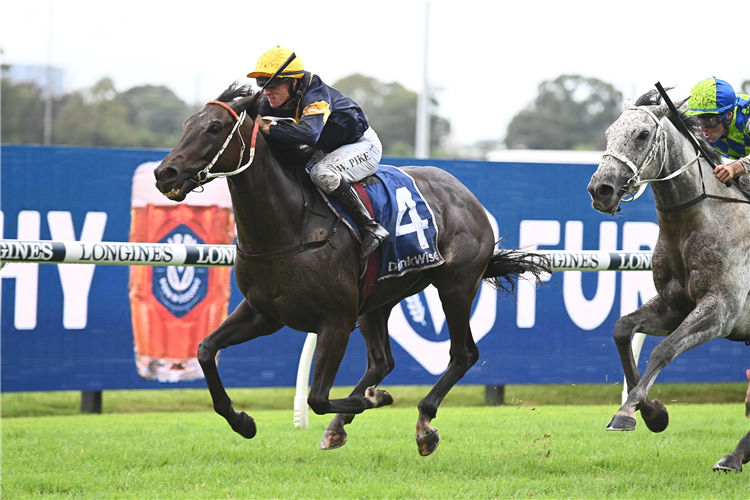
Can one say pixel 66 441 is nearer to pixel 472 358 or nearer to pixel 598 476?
pixel 472 358

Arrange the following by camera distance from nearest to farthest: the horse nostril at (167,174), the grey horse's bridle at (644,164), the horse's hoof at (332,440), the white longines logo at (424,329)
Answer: the horse nostril at (167,174), the grey horse's bridle at (644,164), the horse's hoof at (332,440), the white longines logo at (424,329)

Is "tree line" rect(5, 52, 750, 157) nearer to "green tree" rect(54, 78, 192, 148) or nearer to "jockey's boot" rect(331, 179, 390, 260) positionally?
"green tree" rect(54, 78, 192, 148)

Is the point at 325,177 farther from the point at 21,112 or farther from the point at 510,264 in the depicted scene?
the point at 21,112

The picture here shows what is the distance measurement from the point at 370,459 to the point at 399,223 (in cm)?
143

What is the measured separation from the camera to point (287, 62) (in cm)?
460

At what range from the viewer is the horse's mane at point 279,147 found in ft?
14.8

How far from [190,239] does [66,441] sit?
7.48 feet

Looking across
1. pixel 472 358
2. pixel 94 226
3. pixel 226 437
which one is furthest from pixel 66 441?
pixel 472 358

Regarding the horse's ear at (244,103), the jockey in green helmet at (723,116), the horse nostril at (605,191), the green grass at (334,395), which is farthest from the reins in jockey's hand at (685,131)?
the green grass at (334,395)

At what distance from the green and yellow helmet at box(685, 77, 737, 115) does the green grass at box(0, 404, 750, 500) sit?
81.9 inches

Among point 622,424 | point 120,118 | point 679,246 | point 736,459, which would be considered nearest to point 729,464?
point 736,459

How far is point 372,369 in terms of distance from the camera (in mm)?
5527

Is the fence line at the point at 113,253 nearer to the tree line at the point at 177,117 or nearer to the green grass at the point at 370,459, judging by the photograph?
the green grass at the point at 370,459

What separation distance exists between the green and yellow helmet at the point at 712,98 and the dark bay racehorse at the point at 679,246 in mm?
124
